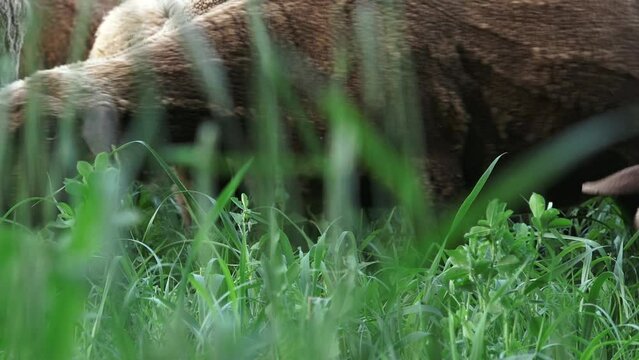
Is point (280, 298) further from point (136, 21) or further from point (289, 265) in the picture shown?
point (136, 21)

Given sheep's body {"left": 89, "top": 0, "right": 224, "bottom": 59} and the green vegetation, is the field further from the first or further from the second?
sheep's body {"left": 89, "top": 0, "right": 224, "bottom": 59}

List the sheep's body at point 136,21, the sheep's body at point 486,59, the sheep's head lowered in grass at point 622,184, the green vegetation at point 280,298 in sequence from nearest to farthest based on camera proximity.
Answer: the green vegetation at point 280,298, the sheep's head lowered in grass at point 622,184, the sheep's body at point 486,59, the sheep's body at point 136,21

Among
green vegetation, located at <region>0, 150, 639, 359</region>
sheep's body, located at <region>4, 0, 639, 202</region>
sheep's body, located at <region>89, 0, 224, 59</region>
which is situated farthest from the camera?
sheep's body, located at <region>89, 0, 224, 59</region>

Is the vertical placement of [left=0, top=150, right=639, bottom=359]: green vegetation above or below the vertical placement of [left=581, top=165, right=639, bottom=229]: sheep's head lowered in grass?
above

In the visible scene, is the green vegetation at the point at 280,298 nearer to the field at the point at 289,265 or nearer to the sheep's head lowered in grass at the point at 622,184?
the field at the point at 289,265

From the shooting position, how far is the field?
3.87 ft

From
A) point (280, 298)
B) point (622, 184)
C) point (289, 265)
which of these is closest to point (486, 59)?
point (622, 184)

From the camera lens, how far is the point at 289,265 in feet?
8.76

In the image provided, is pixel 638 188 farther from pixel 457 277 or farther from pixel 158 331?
pixel 158 331

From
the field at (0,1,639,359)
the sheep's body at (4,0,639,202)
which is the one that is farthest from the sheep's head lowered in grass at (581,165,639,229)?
the sheep's body at (4,0,639,202)

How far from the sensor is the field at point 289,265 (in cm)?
118

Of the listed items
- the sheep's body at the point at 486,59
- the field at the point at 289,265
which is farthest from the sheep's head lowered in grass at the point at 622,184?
the sheep's body at the point at 486,59

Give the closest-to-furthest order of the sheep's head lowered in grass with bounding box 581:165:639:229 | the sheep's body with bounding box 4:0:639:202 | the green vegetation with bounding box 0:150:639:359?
the green vegetation with bounding box 0:150:639:359, the sheep's head lowered in grass with bounding box 581:165:639:229, the sheep's body with bounding box 4:0:639:202

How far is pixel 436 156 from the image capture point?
398 cm
